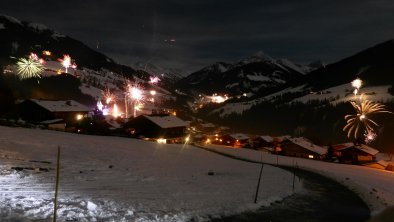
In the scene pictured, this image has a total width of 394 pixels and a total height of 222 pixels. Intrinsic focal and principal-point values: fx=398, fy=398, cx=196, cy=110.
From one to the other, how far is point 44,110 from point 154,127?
27.7 m

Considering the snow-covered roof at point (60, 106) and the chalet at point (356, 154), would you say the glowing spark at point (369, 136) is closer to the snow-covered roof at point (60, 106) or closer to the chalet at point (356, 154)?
the chalet at point (356, 154)

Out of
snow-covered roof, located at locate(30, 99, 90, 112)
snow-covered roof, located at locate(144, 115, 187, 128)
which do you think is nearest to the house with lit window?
snow-covered roof, located at locate(144, 115, 187, 128)

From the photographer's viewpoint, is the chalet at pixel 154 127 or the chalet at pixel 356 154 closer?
the chalet at pixel 154 127

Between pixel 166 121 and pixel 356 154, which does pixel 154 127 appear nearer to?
pixel 166 121

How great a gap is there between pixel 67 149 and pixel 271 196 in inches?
997

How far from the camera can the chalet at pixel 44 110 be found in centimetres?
9612

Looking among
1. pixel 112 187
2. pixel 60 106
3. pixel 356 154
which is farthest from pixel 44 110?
pixel 356 154

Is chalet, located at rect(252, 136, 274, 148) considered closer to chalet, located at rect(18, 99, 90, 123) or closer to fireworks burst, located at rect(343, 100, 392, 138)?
fireworks burst, located at rect(343, 100, 392, 138)

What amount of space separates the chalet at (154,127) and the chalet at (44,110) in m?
15.8

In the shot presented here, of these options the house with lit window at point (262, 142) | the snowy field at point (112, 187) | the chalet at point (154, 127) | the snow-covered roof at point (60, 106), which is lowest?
the snowy field at point (112, 187)

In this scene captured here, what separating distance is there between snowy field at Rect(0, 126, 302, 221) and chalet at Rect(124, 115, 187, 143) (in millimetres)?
55296

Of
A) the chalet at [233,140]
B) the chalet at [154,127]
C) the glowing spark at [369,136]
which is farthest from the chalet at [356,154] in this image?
the chalet at [154,127]

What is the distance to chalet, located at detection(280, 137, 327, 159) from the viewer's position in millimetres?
110688

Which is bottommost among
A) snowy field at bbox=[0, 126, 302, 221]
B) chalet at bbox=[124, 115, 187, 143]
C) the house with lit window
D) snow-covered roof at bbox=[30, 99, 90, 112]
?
snowy field at bbox=[0, 126, 302, 221]
